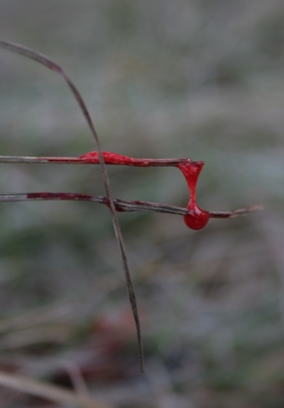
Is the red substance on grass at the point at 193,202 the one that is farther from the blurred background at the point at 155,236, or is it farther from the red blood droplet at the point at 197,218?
the blurred background at the point at 155,236

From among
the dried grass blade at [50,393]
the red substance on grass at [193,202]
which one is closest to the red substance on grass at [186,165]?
the red substance on grass at [193,202]

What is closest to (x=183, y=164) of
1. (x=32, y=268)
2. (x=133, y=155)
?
(x=32, y=268)

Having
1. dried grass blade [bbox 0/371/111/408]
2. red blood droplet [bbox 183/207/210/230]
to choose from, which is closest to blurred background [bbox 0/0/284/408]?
dried grass blade [bbox 0/371/111/408]

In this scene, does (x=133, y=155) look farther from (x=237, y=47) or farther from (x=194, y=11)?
(x=194, y=11)

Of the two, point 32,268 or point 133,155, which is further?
point 133,155

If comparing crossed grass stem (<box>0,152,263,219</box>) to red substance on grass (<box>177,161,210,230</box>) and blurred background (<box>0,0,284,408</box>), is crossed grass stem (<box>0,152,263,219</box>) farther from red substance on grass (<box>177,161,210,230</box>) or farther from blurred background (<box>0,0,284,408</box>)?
blurred background (<box>0,0,284,408</box>)

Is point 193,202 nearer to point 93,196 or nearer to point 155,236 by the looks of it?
point 93,196

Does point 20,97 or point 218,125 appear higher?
point 20,97
